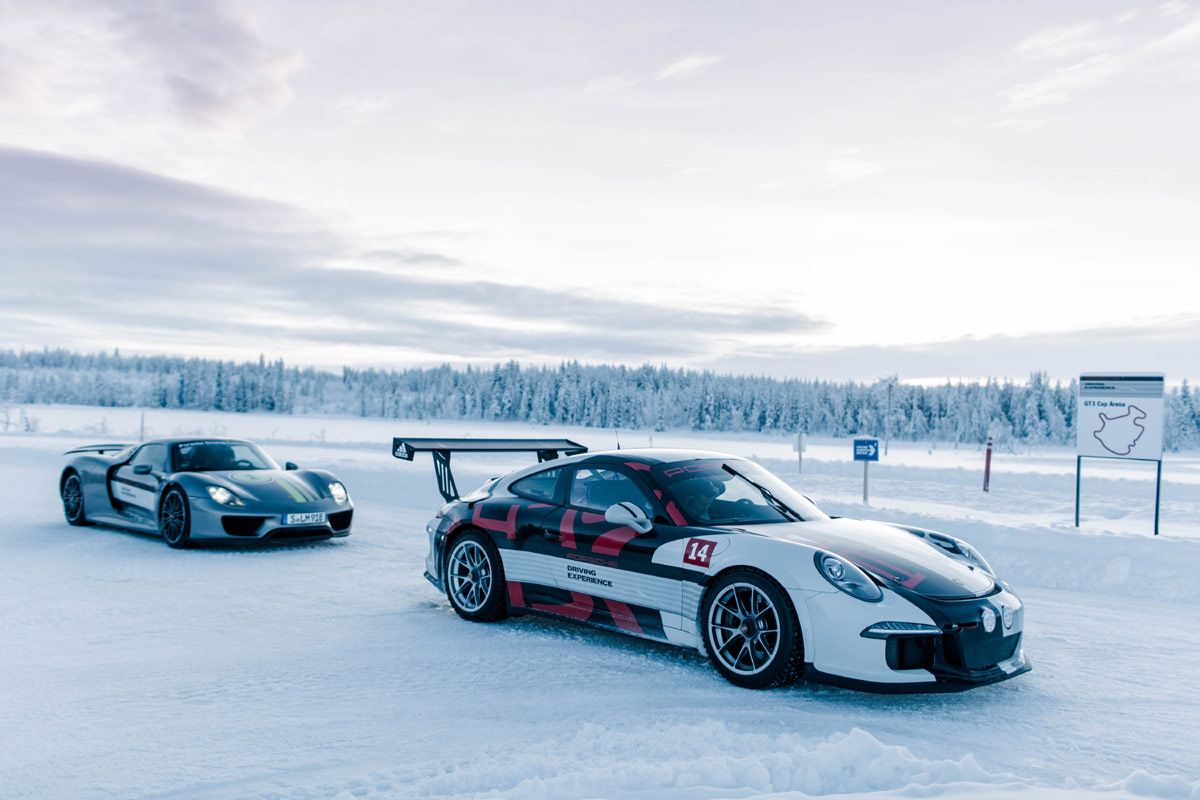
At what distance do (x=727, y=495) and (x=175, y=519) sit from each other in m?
7.22

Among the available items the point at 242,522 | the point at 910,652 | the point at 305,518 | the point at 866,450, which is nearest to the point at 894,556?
the point at 910,652

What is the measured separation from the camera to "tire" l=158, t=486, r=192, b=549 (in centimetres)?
1012

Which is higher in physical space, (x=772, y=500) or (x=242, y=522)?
(x=772, y=500)

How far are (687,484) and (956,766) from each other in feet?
8.87

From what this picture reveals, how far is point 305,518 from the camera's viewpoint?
10203 millimetres

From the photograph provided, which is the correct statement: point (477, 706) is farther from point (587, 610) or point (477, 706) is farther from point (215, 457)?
point (215, 457)

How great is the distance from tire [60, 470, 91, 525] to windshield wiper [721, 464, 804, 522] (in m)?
9.45

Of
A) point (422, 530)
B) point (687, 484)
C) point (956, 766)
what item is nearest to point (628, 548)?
point (687, 484)

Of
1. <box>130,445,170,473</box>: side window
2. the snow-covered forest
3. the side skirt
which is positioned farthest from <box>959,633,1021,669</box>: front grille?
the snow-covered forest

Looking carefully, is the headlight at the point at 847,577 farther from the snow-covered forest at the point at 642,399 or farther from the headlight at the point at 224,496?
the snow-covered forest at the point at 642,399

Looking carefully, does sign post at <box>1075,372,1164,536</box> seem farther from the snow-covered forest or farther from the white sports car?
the snow-covered forest

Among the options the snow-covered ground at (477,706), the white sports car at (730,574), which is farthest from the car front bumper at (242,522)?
the white sports car at (730,574)

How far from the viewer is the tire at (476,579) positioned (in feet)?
22.1

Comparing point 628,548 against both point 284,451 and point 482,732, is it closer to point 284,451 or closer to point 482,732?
point 482,732
